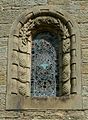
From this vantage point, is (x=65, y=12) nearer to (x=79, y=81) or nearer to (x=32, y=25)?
(x=32, y=25)

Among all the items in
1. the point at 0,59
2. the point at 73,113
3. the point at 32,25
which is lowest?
the point at 73,113

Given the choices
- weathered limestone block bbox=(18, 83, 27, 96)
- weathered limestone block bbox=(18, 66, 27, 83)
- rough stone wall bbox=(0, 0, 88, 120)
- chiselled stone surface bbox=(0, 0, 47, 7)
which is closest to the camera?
rough stone wall bbox=(0, 0, 88, 120)

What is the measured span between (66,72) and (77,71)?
21 cm

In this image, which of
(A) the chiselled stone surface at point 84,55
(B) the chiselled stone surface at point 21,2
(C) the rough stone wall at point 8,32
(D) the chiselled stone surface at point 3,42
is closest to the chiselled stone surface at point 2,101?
(C) the rough stone wall at point 8,32

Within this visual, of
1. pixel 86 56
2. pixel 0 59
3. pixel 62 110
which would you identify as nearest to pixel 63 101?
pixel 62 110

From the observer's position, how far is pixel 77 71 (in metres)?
7.02

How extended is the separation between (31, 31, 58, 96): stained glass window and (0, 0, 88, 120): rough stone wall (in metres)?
0.48

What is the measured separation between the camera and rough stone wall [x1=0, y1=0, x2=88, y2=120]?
6797 millimetres

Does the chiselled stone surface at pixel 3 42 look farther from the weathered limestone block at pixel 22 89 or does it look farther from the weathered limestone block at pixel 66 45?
the weathered limestone block at pixel 66 45

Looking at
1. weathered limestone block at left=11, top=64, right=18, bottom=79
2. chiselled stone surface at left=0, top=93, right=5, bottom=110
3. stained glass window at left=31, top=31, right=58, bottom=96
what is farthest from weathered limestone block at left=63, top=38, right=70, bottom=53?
chiselled stone surface at left=0, top=93, right=5, bottom=110

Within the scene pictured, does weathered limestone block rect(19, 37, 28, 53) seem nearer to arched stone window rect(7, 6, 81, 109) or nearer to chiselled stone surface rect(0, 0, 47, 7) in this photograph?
arched stone window rect(7, 6, 81, 109)

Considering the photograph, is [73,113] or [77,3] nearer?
[73,113]

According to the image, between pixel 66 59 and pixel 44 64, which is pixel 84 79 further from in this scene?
pixel 44 64

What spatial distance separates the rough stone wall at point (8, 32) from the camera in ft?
22.3
